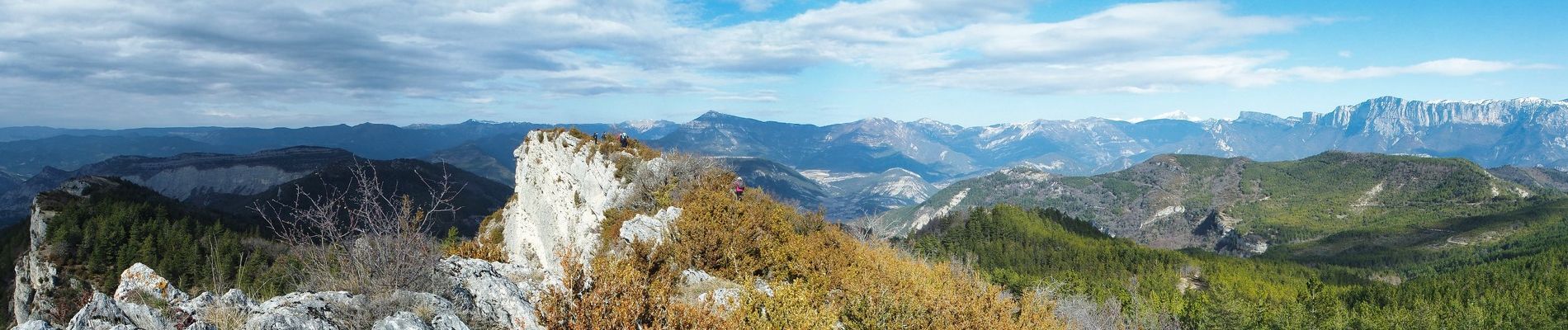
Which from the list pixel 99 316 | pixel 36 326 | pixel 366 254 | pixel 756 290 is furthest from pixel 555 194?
pixel 36 326

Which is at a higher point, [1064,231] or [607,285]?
[607,285]

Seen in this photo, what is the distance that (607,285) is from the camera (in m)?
9.45

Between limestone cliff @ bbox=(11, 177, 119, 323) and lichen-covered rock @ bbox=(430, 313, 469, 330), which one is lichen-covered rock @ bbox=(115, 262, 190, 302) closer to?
lichen-covered rock @ bbox=(430, 313, 469, 330)

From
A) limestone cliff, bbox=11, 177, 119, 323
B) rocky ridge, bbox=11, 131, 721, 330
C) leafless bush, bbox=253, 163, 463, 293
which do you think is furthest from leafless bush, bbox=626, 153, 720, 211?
limestone cliff, bbox=11, 177, 119, 323

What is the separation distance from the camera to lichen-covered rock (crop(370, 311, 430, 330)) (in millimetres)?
9344

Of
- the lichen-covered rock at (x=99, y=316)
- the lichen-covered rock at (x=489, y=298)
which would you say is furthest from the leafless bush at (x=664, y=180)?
the lichen-covered rock at (x=99, y=316)

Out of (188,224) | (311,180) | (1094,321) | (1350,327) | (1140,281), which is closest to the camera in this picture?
(1094,321)

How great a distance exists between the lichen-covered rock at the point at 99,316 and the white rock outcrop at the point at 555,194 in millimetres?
24028

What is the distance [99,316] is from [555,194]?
118ft

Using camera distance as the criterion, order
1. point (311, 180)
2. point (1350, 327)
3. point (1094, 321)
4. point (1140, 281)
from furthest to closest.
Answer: point (311, 180)
point (1140, 281)
point (1350, 327)
point (1094, 321)

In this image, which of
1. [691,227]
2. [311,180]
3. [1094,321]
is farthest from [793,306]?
[311,180]

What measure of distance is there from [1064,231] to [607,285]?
449ft

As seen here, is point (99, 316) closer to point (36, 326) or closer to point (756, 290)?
point (36, 326)

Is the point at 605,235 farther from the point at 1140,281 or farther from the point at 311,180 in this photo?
the point at 311,180
